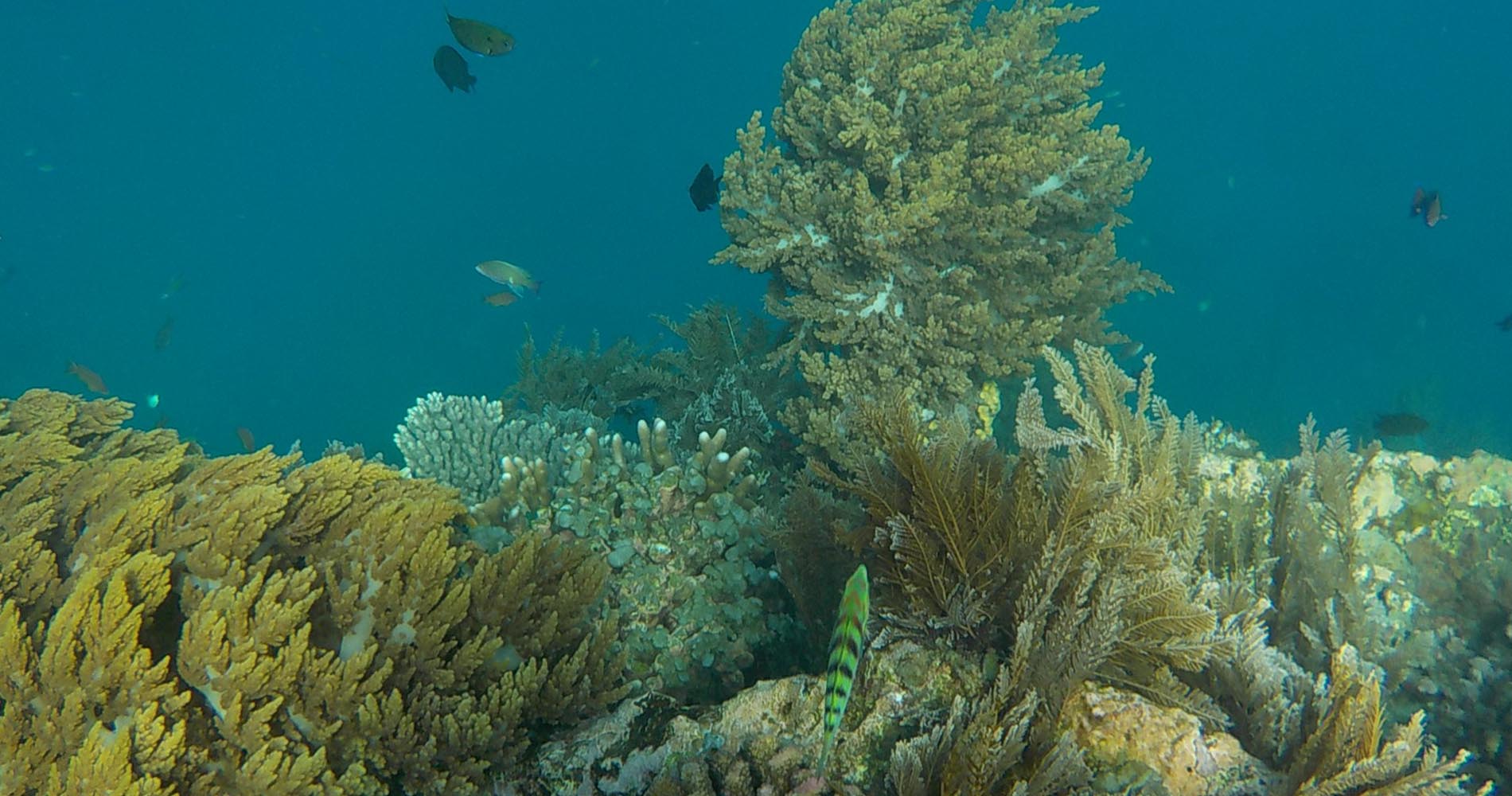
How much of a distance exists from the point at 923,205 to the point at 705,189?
2.03m

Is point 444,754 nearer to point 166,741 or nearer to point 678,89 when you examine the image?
point 166,741

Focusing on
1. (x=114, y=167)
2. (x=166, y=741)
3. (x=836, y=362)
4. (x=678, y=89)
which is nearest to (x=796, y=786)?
(x=166, y=741)

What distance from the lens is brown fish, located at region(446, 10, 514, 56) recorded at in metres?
7.00

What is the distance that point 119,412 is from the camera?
407 cm

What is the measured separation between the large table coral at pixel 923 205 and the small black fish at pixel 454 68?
144 inches

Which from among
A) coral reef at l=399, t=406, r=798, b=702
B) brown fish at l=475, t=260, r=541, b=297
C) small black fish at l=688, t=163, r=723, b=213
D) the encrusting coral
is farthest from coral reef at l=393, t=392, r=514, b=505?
brown fish at l=475, t=260, r=541, b=297

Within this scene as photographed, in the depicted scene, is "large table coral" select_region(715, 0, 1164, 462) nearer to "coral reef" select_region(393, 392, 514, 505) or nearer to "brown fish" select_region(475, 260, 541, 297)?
"coral reef" select_region(393, 392, 514, 505)

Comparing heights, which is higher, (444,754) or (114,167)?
(114,167)

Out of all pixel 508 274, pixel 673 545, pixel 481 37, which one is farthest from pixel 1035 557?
pixel 508 274

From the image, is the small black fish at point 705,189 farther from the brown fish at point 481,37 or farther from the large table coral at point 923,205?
the brown fish at point 481,37

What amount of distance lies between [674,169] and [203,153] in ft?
204

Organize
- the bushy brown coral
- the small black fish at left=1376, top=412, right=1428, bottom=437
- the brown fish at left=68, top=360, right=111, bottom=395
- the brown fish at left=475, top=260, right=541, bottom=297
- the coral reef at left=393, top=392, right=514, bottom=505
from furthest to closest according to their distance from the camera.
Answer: the brown fish at left=68, top=360, right=111, bottom=395 < the small black fish at left=1376, top=412, right=1428, bottom=437 < the brown fish at left=475, top=260, right=541, bottom=297 < the coral reef at left=393, top=392, right=514, bottom=505 < the bushy brown coral

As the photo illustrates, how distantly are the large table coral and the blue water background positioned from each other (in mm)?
17541

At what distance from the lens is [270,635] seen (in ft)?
7.43
